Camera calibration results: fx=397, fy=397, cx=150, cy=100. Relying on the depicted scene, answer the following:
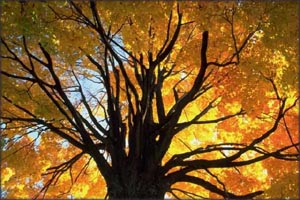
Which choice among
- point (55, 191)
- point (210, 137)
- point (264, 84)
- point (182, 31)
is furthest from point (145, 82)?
point (55, 191)

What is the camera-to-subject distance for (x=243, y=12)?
199 inches

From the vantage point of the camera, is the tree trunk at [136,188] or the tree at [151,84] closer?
the tree at [151,84]

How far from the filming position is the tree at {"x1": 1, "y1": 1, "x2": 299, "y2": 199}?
501cm

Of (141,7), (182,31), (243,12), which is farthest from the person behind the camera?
(182,31)

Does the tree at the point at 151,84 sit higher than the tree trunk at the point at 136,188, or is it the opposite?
the tree at the point at 151,84

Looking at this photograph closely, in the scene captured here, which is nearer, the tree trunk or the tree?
the tree

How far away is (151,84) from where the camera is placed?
7039mm

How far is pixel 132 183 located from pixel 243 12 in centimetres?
308

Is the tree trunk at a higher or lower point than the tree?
lower

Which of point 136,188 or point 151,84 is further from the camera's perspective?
point 151,84

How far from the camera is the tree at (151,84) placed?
5.01m

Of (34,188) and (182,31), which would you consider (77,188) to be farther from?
(182,31)

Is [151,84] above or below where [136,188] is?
A: above

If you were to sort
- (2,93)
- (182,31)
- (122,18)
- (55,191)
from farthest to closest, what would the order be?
(55,191) < (182,31) < (2,93) < (122,18)
